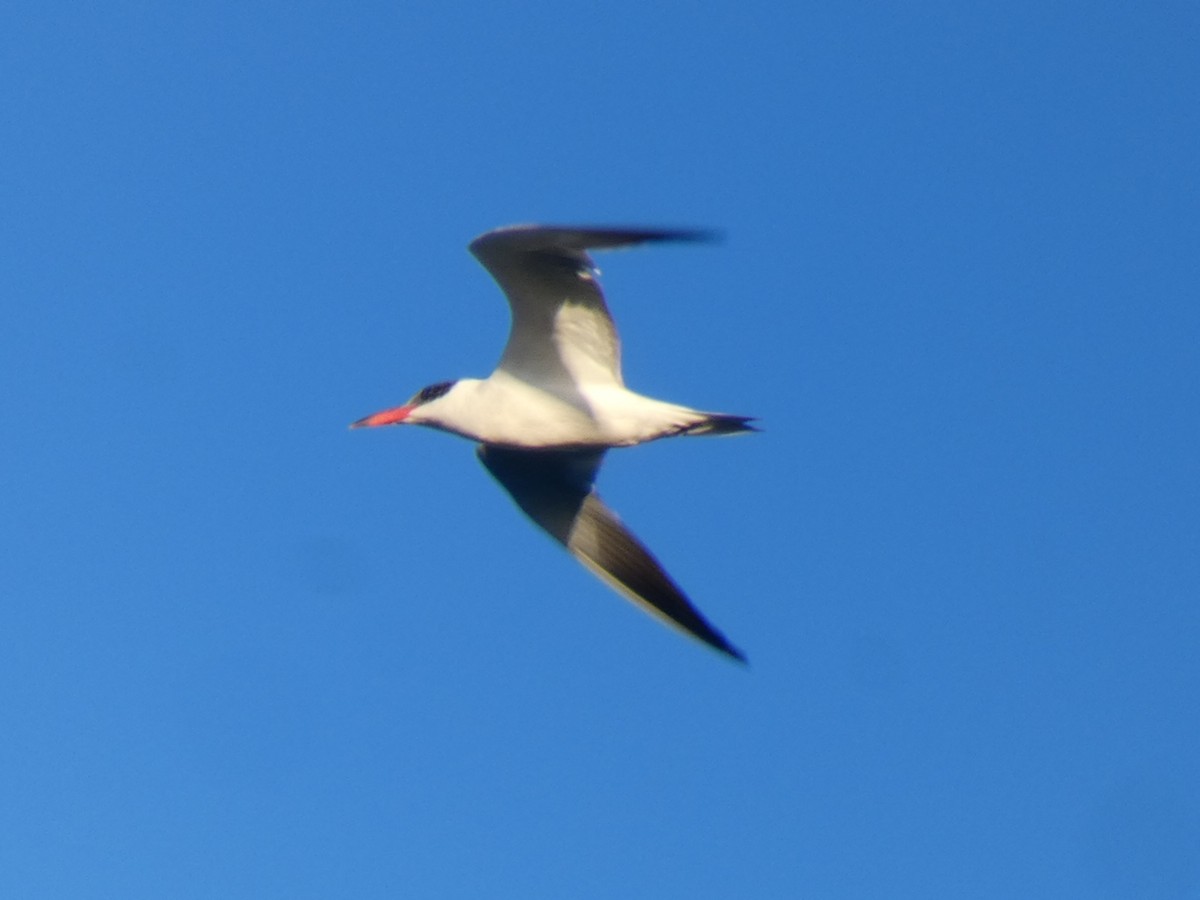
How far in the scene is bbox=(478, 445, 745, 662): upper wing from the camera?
12.1 meters

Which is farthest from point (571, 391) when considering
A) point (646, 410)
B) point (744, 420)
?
point (744, 420)

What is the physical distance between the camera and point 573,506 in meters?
12.4

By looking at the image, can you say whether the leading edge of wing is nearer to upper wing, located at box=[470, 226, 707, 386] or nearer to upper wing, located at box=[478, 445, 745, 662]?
upper wing, located at box=[470, 226, 707, 386]

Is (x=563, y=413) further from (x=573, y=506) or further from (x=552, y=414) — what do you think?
(x=573, y=506)

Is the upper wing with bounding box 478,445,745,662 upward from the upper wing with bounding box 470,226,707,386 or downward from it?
downward

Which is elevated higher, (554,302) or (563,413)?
(554,302)

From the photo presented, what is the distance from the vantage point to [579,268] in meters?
10.6

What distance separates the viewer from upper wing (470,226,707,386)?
10180mm

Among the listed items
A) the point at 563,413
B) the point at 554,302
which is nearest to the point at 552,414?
the point at 563,413

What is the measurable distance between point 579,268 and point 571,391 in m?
0.97

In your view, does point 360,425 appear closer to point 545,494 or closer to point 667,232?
point 545,494

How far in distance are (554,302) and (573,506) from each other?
6.55 feet

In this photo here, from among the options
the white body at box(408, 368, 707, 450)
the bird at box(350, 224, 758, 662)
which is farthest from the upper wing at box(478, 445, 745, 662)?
the white body at box(408, 368, 707, 450)

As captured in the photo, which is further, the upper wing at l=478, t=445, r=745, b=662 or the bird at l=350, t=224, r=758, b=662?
the upper wing at l=478, t=445, r=745, b=662
